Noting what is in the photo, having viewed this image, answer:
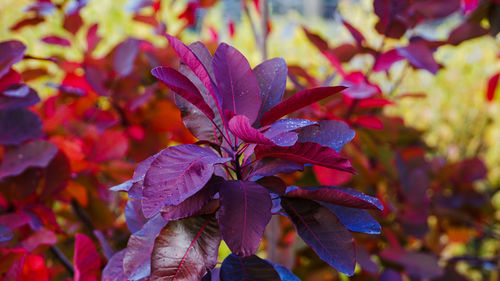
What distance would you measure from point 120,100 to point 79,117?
0.19 metres

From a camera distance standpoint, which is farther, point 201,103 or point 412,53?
point 412,53

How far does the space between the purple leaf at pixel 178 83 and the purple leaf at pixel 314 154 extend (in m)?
0.10

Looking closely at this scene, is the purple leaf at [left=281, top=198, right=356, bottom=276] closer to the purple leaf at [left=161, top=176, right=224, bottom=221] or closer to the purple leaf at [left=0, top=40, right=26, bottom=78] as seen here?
the purple leaf at [left=161, top=176, right=224, bottom=221]

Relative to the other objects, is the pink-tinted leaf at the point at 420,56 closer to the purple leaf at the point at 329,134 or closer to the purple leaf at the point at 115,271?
the purple leaf at the point at 329,134

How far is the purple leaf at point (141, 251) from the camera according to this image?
1.65 feet

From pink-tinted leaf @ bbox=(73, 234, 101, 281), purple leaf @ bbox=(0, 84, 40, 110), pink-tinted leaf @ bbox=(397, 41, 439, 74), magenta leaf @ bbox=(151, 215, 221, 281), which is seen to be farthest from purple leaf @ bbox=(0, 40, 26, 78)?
pink-tinted leaf @ bbox=(397, 41, 439, 74)

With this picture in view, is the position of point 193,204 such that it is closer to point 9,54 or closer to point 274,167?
point 274,167

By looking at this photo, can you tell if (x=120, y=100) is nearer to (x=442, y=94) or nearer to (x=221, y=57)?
(x=221, y=57)

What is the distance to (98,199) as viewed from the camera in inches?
45.6

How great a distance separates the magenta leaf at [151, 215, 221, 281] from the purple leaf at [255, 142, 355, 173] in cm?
11

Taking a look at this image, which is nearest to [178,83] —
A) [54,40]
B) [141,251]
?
[141,251]

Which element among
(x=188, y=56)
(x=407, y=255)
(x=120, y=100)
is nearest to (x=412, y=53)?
(x=407, y=255)

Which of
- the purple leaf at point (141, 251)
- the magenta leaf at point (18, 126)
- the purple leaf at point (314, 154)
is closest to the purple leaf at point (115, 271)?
the purple leaf at point (141, 251)

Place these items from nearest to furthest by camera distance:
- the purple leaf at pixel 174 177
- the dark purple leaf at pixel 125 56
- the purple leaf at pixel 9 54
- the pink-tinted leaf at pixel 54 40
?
the purple leaf at pixel 174 177
the purple leaf at pixel 9 54
the dark purple leaf at pixel 125 56
the pink-tinted leaf at pixel 54 40
